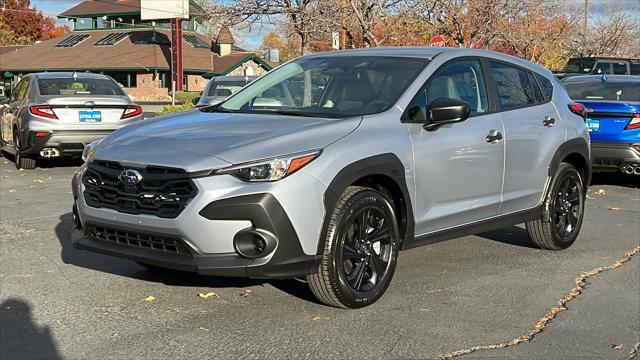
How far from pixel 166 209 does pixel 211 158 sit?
41 centimetres

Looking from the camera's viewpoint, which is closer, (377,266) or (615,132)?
(377,266)

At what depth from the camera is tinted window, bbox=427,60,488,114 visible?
5.38 m

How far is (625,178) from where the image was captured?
39.4 ft

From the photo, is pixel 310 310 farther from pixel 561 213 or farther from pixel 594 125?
pixel 594 125

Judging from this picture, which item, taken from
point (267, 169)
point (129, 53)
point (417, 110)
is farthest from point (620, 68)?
point (129, 53)

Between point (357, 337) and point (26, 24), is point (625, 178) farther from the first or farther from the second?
point (26, 24)

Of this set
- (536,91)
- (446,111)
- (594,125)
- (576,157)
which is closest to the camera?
(446,111)

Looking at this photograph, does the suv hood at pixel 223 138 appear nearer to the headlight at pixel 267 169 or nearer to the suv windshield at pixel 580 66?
the headlight at pixel 267 169

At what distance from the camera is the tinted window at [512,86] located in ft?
19.6

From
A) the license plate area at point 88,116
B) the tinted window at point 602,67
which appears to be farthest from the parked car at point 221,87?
the tinted window at point 602,67

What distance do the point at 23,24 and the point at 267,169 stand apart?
297ft

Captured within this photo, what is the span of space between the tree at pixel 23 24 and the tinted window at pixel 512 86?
83.8 meters

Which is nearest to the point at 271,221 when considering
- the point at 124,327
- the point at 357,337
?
the point at 357,337

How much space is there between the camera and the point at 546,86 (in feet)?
21.6
